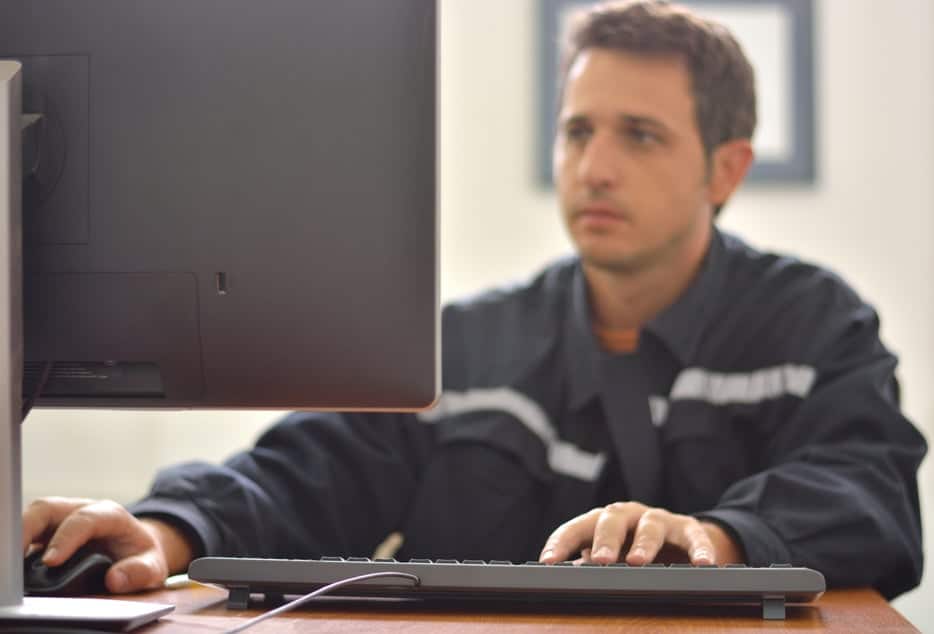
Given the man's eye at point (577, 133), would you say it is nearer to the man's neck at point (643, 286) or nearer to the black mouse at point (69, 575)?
the man's neck at point (643, 286)

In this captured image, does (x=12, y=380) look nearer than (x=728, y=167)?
Yes

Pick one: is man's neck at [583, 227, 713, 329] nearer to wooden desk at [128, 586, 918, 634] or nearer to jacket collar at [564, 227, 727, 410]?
jacket collar at [564, 227, 727, 410]

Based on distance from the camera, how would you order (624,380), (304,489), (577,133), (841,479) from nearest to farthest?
(841,479) → (304,489) → (624,380) → (577,133)

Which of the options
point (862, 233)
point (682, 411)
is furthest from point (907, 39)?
point (682, 411)

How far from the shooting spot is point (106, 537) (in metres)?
0.97

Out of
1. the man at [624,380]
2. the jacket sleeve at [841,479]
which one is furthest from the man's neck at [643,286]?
the jacket sleeve at [841,479]

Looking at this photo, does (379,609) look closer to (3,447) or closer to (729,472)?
(3,447)

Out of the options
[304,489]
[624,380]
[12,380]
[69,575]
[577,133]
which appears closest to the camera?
[12,380]

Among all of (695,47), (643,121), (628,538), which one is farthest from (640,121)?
(628,538)

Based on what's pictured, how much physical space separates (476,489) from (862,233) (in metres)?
1.33

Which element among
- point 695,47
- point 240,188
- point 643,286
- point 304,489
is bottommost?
point 304,489

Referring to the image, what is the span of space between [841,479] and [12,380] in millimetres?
784

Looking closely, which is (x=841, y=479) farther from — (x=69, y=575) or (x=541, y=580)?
(x=69, y=575)

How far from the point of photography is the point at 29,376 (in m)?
0.85
